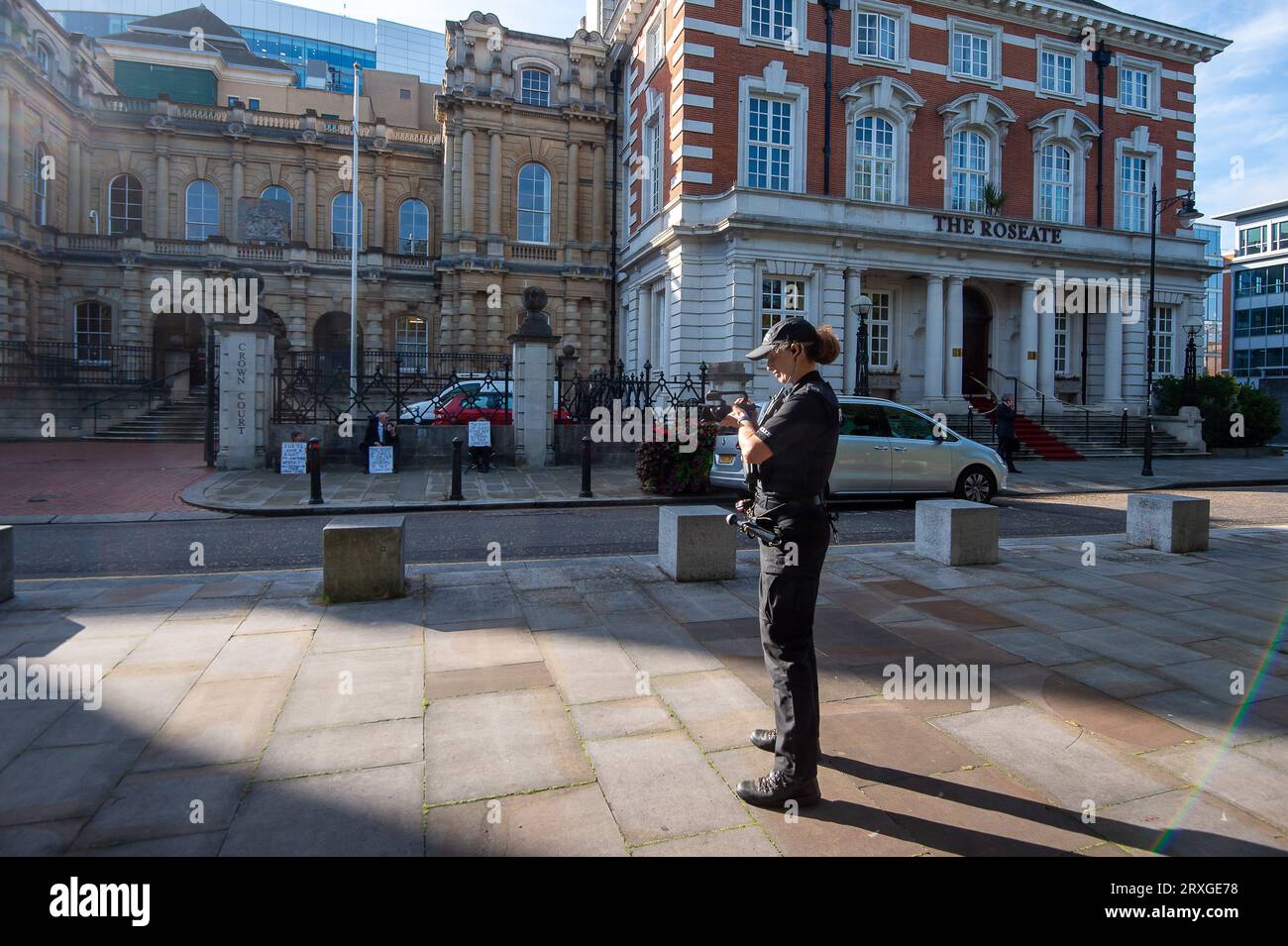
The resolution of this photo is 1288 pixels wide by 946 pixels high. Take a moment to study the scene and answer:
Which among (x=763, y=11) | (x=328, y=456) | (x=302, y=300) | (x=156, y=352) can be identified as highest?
(x=763, y=11)

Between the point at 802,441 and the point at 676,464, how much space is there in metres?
10.7

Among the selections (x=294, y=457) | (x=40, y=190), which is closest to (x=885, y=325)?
(x=294, y=457)

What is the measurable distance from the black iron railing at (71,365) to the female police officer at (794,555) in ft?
93.6

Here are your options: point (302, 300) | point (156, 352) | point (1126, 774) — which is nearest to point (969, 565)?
point (1126, 774)

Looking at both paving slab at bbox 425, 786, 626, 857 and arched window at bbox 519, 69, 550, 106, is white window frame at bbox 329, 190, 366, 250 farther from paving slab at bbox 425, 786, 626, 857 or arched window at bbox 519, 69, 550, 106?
paving slab at bbox 425, 786, 626, 857

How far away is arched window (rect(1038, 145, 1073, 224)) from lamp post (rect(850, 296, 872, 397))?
10.9m

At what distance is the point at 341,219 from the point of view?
127 ft

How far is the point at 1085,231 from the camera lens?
92.9ft

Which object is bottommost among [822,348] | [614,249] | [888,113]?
[822,348]

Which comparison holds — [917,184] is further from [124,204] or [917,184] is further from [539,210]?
[124,204]

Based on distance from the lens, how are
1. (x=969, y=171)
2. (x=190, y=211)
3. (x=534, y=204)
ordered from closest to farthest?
(x=969, y=171) → (x=534, y=204) → (x=190, y=211)

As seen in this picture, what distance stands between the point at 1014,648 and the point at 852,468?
748cm

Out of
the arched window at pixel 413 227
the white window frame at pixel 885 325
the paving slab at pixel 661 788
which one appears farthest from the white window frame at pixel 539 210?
the paving slab at pixel 661 788
